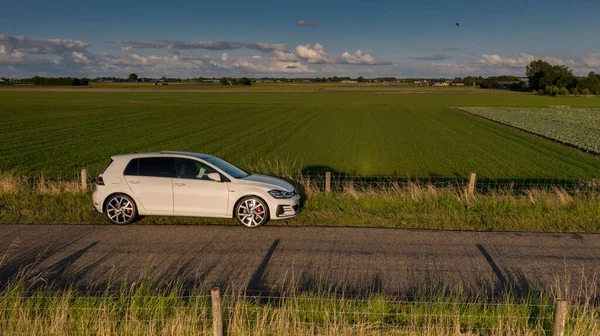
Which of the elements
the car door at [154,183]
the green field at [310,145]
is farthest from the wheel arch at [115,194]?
the green field at [310,145]

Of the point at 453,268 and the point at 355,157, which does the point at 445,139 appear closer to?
the point at 355,157

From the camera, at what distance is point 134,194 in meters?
10.0

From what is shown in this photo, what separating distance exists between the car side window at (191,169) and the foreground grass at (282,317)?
4.40 m

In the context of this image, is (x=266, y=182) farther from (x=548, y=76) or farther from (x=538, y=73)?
(x=538, y=73)

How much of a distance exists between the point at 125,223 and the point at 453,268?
22.8ft

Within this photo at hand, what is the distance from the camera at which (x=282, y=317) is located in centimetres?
503

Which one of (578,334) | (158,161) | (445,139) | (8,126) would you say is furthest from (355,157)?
(8,126)

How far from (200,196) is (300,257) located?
310 centimetres

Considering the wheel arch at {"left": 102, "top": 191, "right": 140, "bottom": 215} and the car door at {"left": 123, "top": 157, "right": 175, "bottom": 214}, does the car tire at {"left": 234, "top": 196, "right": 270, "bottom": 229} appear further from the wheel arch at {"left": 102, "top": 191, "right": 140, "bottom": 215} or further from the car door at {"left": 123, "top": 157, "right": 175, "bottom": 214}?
the wheel arch at {"left": 102, "top": 191, "right": 140, "bottom": 215}

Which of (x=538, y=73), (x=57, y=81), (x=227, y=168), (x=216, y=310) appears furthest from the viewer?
(x=57, y=81)

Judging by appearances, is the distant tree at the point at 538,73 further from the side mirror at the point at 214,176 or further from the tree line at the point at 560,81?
the side mirror at the point at 214,176

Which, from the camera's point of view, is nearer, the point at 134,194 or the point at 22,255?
the point at 22,255

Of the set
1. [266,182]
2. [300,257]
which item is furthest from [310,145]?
[300,257]

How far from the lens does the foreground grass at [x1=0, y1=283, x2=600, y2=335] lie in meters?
4.91
